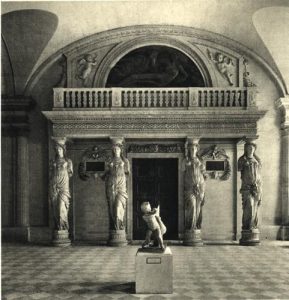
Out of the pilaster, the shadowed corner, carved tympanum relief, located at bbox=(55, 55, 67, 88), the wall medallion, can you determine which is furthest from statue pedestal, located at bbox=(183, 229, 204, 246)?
the shadowed corner

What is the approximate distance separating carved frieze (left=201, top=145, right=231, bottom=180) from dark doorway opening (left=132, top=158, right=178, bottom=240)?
37.6 inches

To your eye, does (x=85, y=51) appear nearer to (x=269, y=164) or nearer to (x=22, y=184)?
(x=22, y=184)

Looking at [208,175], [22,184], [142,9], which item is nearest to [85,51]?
[142,9]

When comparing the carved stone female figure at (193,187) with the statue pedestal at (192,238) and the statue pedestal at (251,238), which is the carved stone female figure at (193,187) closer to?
the statue pedestal at (192,238)

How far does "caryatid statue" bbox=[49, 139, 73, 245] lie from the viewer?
33.7 feet

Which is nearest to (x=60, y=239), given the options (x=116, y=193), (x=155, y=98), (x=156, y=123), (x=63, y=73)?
(x=116, y=193)

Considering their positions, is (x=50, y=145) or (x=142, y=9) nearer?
(x=142, y=9)

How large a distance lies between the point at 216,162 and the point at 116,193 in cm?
330

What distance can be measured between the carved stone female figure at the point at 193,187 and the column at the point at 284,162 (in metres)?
2.77

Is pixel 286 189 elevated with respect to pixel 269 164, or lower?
lower

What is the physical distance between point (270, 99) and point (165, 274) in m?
7.56

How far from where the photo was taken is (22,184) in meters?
11.5

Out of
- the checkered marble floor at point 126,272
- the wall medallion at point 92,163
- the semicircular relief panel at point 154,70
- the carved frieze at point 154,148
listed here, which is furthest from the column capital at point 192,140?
the checkered marble floor at point 126,272

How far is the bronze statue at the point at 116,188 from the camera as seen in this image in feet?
33.4
